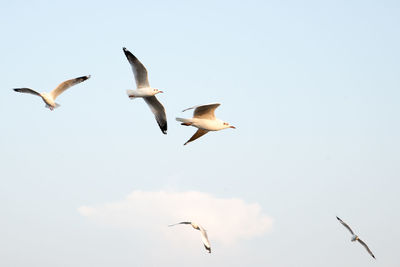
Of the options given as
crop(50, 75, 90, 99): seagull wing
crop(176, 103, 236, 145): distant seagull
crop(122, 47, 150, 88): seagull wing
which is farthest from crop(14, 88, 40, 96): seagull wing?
crop(176, 103, 236, 145): distant seagull

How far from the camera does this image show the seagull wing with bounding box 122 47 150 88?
2454 cm

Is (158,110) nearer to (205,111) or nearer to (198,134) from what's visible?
(198,134)

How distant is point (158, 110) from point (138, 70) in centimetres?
217

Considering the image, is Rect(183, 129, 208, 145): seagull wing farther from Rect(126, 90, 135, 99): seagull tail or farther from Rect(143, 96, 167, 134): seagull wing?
Rect(126, 90, 135, 99): seagull tail

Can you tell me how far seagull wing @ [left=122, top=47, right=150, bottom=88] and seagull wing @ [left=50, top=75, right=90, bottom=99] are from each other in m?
2.28

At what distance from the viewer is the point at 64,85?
25.6 m

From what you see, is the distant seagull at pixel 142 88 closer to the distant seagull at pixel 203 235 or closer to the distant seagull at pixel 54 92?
the distant seagull at pixel 54 92

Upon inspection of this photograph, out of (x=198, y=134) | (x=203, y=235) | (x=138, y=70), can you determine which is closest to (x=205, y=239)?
(x=203, y=235)

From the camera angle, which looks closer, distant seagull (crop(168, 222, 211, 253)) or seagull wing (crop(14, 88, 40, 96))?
seagull wing (crop(14, 88, 40, 96))

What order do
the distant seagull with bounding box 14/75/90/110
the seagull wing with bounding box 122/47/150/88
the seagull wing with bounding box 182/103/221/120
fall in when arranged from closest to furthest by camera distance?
the seagull wing with bounding box 182/103/221/120, the distant seagull with bounding box 14/75/90/110, the seagull wing with bounding box 122/47/150/88

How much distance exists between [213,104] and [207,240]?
5.46 metres

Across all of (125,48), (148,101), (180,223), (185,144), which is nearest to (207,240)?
(180,223)

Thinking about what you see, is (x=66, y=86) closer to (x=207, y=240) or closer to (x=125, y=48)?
(x=125, y=48)

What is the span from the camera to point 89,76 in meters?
25.8
